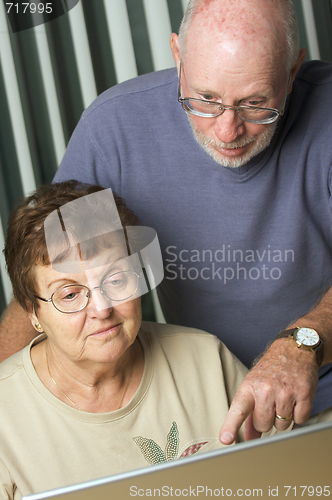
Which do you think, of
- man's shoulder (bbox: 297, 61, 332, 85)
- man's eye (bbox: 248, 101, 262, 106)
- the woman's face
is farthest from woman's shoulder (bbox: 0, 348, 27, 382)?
man's shoulder (bbox: 297, 61, 332, 85)

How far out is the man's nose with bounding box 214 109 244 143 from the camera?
104cm

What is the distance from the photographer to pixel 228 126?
1055 millimetres

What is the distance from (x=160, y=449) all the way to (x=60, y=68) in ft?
4.32

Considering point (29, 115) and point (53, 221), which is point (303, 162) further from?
point (29, 115)

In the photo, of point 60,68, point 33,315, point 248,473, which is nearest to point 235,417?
point 248,473

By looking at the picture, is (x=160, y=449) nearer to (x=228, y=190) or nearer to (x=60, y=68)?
(x=228, y=190)

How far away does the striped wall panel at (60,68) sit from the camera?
169 centimetres

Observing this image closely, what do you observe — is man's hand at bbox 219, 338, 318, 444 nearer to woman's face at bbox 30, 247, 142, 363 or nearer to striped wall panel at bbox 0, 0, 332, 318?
woman's face at bbox 30, 247, 142, 363

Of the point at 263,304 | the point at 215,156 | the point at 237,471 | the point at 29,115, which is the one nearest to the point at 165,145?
the point at 215,156

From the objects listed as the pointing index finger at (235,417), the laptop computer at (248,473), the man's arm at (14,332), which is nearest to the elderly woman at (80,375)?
the man's arm at (14,332)

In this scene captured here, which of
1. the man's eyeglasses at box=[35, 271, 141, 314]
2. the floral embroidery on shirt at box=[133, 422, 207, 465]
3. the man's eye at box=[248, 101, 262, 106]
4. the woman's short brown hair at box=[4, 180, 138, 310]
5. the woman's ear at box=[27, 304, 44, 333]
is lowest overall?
the floral embroidery on shirt at box=[133, 422, 207, 465]

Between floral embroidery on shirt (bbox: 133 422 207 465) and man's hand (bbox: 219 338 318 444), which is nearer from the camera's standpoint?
man's hand (bbox: 219 338 318 444)

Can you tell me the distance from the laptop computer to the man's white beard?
744 millimetres

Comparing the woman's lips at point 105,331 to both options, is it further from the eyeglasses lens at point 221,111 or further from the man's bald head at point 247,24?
the man's bald head at point 247,24
